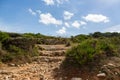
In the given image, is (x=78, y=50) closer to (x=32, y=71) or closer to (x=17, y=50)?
(x=32, y=71)

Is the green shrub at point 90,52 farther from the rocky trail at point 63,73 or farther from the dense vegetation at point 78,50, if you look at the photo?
the rocky trail at point 63,73

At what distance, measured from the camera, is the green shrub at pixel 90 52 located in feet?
27.6

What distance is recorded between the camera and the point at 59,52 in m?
13.5

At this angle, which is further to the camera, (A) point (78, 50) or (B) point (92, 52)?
(A) point (78, 50)

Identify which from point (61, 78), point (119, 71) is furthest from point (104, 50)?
point (61, 78)

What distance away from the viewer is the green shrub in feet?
27.6

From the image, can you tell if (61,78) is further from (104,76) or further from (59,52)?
(59,52)

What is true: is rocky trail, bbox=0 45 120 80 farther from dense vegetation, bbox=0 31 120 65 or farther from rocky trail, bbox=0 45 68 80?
dense vegetation, bbox=0 31 120 65

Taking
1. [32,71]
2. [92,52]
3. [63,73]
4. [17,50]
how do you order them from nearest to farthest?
1. [63,73]
2. [92,52]
3. [32,71]
4. [17,50]

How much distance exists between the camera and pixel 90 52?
856cm

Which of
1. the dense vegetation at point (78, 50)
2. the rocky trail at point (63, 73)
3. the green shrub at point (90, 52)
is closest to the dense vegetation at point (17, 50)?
the dense vegetation at point (78, 50)

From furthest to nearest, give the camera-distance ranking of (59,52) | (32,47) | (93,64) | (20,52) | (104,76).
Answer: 1. (59,52)
2. (32,47)
3. (20,52)
4. (93,64)
5. (104,76)

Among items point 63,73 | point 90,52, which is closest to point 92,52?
point 90,52

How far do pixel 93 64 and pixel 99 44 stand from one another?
111 centimetres
